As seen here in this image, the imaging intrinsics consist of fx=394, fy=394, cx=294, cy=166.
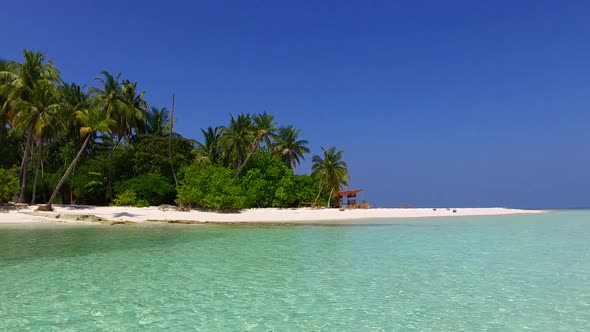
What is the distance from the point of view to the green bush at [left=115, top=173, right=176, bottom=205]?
122 ft

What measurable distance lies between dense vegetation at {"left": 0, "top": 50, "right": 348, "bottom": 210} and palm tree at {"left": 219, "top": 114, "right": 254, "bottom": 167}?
12 centimetres

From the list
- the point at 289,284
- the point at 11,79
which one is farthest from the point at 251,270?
the point at 11,79

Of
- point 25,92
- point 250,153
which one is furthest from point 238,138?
point 25,92

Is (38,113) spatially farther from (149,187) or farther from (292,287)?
(292,287)

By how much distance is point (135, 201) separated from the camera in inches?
1441

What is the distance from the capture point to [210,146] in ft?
163

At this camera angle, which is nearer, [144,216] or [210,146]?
[144,216]

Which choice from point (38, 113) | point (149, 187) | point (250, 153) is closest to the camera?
point (38, 113)

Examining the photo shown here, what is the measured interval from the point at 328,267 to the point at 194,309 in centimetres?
509

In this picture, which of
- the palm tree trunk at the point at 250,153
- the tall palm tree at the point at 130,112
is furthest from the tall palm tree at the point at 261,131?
the tall palm tree at the point at 130,112

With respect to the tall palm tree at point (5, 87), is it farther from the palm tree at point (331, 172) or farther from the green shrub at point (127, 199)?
the palm tree at point (331, 172)

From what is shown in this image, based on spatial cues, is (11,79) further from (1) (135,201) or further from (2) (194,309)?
(2) (194,309)

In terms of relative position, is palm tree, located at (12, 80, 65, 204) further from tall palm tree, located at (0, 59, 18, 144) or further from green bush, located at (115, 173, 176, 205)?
green bush, located at (115, 173, 176, 205)

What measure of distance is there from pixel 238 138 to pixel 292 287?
36783 millimetres
